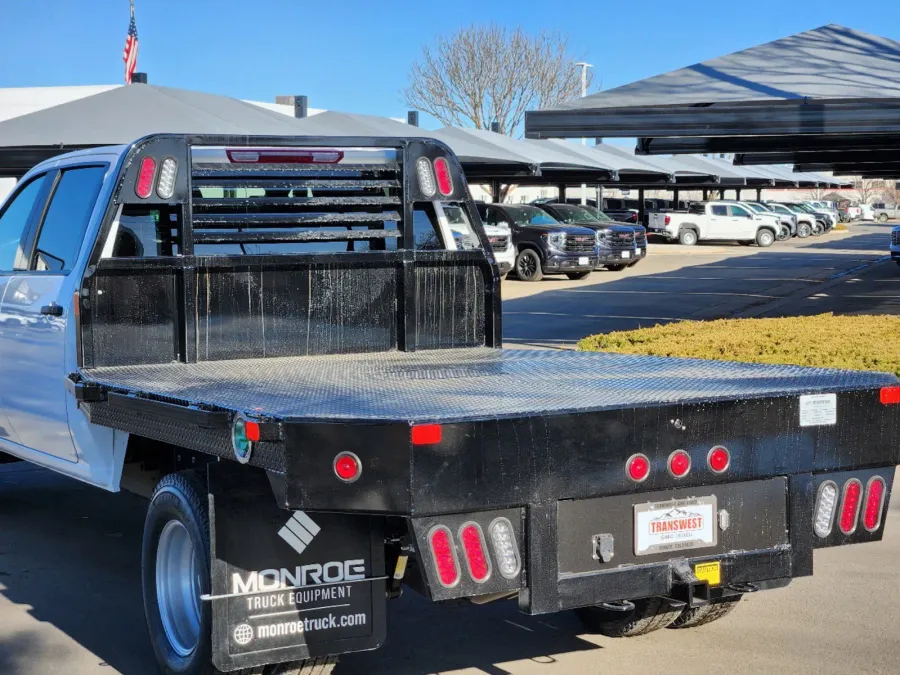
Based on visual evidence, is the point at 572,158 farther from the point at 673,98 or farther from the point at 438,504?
the point at 438,504

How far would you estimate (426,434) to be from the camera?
12.0 feet

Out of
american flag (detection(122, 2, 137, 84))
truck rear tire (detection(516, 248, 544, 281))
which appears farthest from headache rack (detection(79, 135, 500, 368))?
american flag (detection(122, 2, 137, 84))

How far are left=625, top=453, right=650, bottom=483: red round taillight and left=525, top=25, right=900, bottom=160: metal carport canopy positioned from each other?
366 inches

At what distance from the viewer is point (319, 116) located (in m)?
28.6

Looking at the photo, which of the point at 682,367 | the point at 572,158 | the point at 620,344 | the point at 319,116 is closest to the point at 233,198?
the point at 682,367

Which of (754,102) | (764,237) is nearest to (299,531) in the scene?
(754,102)

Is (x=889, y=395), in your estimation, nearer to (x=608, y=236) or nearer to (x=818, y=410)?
(x=818, y=410)

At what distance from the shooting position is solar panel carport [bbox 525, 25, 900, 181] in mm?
12500

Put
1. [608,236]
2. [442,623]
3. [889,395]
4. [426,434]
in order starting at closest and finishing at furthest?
[426,434] → [889,395] → [442,623] → [608,236]

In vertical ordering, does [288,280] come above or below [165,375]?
above

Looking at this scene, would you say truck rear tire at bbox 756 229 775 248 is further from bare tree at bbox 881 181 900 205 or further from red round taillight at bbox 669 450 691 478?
bare tree at bbox 881 181 900 205

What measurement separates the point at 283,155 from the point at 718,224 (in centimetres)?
4378

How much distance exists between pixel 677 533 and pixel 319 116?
1000 inches

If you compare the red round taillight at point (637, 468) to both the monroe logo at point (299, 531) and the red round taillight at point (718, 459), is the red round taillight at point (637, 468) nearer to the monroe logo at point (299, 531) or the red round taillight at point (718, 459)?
the red round taillight at point (718, 459)
